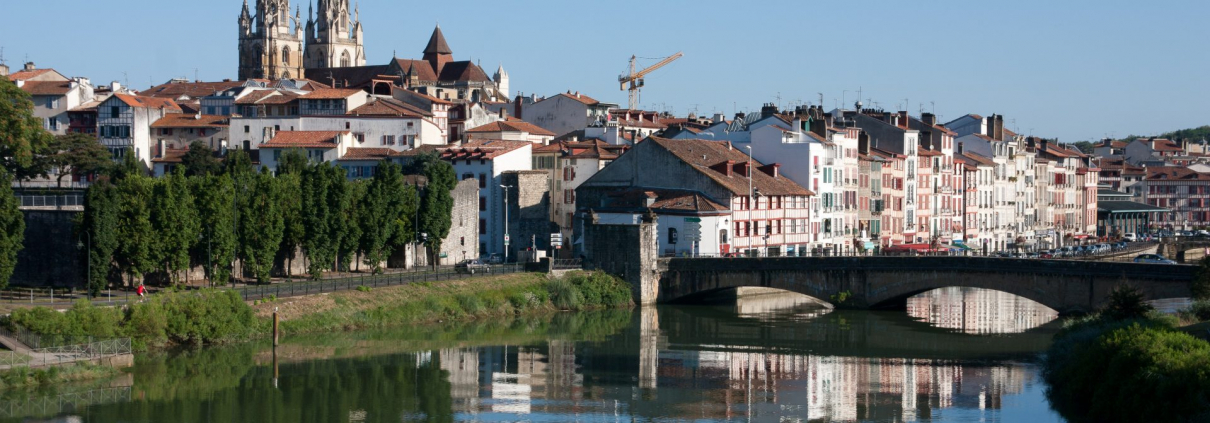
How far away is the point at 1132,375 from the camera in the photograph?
4534 cm

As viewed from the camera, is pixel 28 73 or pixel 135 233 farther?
Result: pixel 28 73

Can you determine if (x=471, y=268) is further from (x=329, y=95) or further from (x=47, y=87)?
(x=47, y=87)

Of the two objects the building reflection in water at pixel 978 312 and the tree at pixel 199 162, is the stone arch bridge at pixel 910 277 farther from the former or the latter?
the tree at pixel 199 162

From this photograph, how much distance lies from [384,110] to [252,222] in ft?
136

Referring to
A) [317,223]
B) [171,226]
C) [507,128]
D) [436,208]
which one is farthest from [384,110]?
[171,226]

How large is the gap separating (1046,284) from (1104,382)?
23.5 meters

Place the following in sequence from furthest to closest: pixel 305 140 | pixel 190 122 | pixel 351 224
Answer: pixel 190 122 → pixel 305 140 → pixel 351 224

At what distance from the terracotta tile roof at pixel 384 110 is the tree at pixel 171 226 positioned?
42.6 metres

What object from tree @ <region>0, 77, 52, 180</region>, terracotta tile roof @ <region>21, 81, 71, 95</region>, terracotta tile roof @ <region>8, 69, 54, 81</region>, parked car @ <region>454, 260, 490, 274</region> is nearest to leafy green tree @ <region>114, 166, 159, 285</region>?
tree @ <region>0, 77, 52, 180</region>

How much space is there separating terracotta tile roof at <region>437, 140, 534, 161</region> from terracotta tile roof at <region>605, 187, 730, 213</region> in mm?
14557

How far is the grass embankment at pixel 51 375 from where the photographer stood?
51.3m

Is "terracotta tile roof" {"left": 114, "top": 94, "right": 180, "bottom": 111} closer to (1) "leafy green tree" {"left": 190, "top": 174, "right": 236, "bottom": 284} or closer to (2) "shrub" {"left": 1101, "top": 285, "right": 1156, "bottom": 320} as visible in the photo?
(1) "leafy green tree" {"left": 190, "top": 174, "right": 236, "bottom": 284}

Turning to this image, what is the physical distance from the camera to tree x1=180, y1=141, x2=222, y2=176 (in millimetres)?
104562

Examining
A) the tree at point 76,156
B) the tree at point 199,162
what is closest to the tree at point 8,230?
the tree at point 76,156
